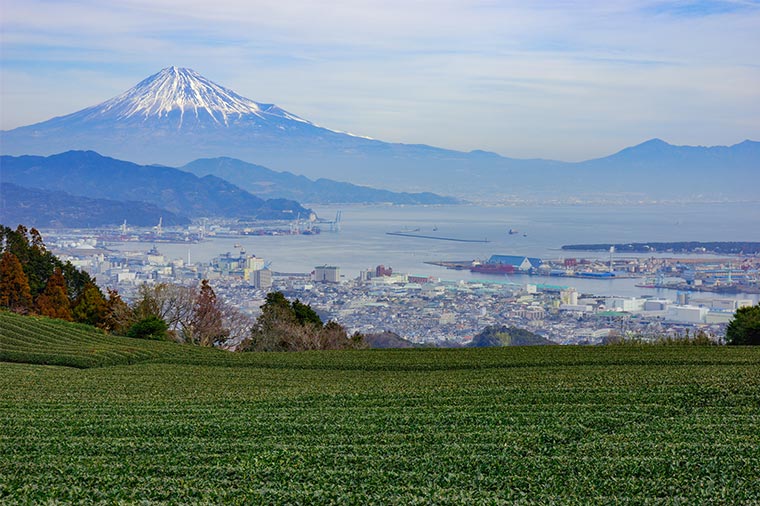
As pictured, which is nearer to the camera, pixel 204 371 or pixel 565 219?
pixel 204 371

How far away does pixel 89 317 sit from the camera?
135ft

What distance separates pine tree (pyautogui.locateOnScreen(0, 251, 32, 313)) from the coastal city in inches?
1045

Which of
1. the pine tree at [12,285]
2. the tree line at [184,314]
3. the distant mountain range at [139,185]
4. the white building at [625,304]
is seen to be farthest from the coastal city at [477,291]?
the pine tree at [12,285]

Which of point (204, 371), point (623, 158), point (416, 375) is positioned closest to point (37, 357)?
point (204, 371)

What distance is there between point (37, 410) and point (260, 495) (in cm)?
805

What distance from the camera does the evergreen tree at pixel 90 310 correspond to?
40.8 meters

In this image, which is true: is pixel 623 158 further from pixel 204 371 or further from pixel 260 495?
pixel 260 495

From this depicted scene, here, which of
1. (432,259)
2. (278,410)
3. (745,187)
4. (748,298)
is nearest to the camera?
(278,410)

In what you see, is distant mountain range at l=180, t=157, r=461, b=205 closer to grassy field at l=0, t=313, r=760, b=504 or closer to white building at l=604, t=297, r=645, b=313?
white building at l=604, t=297, r=645, b=313

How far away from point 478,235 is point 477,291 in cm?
4718

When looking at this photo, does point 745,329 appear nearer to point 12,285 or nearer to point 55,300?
point 55,300

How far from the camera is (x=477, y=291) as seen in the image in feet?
272

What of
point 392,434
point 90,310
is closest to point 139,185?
point 90,310

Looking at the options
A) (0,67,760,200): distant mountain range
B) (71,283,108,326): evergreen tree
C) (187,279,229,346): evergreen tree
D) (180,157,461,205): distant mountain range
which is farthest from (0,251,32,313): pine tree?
(0,67,760,200): distant mountain range
